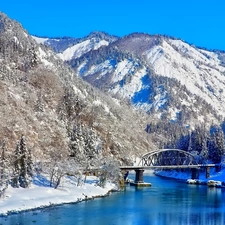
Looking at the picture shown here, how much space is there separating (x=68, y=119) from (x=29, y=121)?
79.8 ft

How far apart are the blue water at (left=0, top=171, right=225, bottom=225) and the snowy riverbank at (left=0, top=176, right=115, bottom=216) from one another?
94.5 inches

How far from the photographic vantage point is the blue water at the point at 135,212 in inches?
2948

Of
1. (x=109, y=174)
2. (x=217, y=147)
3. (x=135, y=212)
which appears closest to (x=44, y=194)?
(x=135, y=212)

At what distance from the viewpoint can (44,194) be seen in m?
93.8

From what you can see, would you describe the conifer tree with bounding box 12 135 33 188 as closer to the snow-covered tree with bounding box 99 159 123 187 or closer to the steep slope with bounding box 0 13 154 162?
the steep slope with bounding box 0 13 154 162

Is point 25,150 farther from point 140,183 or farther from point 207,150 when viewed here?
point 207,150

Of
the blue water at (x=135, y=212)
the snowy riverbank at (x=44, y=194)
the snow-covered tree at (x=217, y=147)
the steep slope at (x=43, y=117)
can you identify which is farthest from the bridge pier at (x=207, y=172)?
the snowy riverbank at (x=44, y=194)

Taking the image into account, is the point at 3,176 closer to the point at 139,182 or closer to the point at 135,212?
the point at 135,212

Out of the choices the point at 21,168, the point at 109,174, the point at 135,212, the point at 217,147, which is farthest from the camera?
the point at 217,147

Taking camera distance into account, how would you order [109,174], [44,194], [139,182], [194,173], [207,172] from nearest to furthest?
[44,194]
[109,174]
[139,182]
[207,172]
[194,173]

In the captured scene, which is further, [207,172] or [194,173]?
[194,173]

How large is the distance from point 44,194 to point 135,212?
19.4 metres

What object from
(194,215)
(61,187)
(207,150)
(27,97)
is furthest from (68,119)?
(194,215)

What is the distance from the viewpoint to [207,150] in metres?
185
